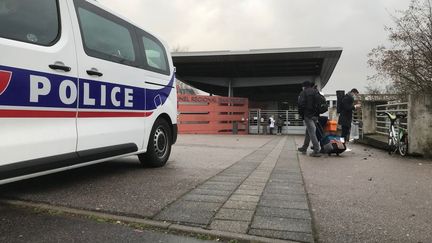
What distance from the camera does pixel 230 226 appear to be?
3.86 metres

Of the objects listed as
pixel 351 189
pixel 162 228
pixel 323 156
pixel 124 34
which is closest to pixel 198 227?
pixel 162 228

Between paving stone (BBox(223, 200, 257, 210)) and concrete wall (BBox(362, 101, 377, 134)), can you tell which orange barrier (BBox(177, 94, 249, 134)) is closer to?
concrete wall (BBox(362, 101, 377, 134))

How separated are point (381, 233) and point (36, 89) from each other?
132 inches

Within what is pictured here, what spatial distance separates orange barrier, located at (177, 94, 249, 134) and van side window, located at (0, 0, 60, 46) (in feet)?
78.6

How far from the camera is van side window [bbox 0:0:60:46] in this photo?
3979 mm

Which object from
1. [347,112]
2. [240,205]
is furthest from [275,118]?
[240,205]

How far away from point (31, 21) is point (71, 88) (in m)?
0.80

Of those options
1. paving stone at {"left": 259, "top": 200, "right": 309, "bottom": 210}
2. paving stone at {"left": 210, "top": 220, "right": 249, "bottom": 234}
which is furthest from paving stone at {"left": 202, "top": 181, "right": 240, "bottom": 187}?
paving stone at {"left": 210, "top": 220, "right": 249, "bottom": 234}

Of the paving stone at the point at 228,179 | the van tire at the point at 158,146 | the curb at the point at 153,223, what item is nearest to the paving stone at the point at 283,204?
the curb at the point at 153,223

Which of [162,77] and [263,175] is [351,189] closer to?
[263,175]

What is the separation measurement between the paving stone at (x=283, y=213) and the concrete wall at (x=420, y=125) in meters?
6.36

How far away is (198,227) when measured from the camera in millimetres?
3809

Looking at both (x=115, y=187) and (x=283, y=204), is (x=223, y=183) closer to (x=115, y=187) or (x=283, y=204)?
(x=283, y=204)

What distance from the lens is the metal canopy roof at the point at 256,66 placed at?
2716cm
